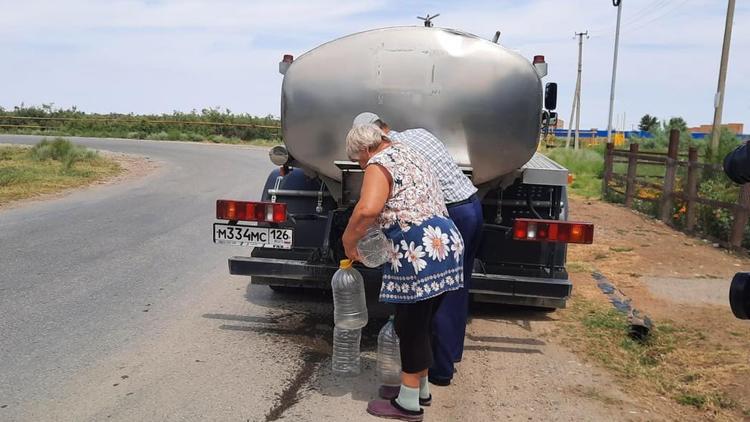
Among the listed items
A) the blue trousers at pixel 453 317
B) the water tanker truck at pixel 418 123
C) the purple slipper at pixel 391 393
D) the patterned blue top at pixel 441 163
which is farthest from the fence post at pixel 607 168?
the purple slipper at pixel 391 393

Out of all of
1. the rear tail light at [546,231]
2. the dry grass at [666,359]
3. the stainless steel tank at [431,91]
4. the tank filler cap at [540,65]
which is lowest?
the dry grass at [666,359]

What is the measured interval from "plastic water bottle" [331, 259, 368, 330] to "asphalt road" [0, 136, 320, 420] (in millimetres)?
792

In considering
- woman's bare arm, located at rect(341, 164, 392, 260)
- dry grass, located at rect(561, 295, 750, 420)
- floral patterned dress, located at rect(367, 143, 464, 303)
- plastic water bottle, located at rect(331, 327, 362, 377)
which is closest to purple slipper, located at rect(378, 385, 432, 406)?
plastic water bottle, located at rect(331, 327, 362, 377)

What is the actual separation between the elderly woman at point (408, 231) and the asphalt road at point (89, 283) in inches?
39.5

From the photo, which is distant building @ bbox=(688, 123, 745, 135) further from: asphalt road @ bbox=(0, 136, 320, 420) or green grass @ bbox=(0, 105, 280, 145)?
green grass @ bbox=(0, 105, 280, 145)

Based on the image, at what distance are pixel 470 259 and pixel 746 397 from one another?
201cm

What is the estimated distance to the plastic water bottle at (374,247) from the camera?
390 centimetres

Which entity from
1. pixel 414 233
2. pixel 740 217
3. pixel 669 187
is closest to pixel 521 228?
pixel 414 233

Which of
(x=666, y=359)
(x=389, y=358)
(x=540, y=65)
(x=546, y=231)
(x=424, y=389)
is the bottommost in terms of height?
(x=666, y=359)

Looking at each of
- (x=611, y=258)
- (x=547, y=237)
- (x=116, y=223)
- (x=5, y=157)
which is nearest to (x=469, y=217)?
(x=547, y=237)

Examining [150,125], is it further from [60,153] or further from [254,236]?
[254,236]

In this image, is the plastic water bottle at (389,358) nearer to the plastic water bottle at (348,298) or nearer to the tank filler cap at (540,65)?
the plastic water bottle at (348,298)

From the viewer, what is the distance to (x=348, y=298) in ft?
14.7

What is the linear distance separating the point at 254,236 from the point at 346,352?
127 cm
